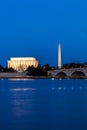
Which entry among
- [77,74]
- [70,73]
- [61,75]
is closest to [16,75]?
[61,75]

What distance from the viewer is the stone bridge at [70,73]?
495 feet

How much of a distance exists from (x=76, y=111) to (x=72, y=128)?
27.0 feet

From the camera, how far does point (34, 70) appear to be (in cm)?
18775

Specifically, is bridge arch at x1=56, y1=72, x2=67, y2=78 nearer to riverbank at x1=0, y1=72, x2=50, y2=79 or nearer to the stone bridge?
the stone bridge

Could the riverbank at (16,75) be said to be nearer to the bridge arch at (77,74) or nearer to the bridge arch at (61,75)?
the bridge arch at (61,75)

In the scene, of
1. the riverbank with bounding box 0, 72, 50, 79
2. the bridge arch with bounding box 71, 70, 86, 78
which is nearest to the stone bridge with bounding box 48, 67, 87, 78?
the bridge arch with bounding box 71, 70, 86, 78

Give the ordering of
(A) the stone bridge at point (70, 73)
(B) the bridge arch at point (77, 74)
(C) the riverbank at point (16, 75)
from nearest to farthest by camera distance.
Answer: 1. (A) the stone bridge at point (70, 73)
2. (B) the bridge arch at point (77, 74)
3. (C) the riverbank at point (16, 75)

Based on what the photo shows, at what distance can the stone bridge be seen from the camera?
150800 millimetres

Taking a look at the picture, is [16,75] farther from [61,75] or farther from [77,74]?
[77,74]

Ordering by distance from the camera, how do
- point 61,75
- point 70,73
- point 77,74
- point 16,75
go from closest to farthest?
point 70,73 < point 77,74 < point 61,75 < point 16,75

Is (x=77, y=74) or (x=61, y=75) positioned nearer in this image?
(x=77, y=74)

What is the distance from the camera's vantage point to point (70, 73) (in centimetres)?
15712

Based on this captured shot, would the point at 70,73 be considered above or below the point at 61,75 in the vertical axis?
below

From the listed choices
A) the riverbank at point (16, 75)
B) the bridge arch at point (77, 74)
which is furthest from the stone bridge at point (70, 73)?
the riverbank at point (16, 75)
